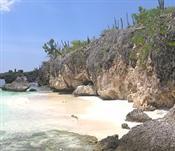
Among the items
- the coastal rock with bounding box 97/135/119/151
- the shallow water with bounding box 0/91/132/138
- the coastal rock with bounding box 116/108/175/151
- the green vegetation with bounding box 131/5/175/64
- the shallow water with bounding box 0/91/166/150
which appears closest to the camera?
the coastal rock with bounding box 116/108/175/151

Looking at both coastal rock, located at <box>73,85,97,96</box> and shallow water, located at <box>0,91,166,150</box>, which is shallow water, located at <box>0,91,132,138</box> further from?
coastal rock, located at <box>73,85,97,96</box>

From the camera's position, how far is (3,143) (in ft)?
47.1

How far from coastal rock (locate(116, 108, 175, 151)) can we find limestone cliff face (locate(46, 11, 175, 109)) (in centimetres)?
797

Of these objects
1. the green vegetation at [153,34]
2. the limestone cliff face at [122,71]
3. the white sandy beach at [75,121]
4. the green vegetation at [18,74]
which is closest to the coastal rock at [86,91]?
the limestone cliff face at [122,71]

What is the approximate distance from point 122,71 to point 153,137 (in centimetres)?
1733

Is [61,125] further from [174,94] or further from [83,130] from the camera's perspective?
[174,94]

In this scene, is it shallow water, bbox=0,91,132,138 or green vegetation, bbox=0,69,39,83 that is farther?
green vegetation, bbox=0,69,39,83

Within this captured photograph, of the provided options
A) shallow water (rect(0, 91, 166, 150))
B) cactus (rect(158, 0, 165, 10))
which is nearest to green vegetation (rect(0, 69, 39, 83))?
cactus (rect(158, 0, 165, 10))

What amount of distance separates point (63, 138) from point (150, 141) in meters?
4.71

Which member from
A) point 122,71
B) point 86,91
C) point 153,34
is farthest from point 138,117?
point 86,91

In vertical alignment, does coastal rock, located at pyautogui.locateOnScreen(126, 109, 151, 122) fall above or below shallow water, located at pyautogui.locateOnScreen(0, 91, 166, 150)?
above

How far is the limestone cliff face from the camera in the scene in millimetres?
20125

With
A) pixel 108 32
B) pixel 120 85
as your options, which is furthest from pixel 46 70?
pixel 120 85

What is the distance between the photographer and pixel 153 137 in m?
11.0
